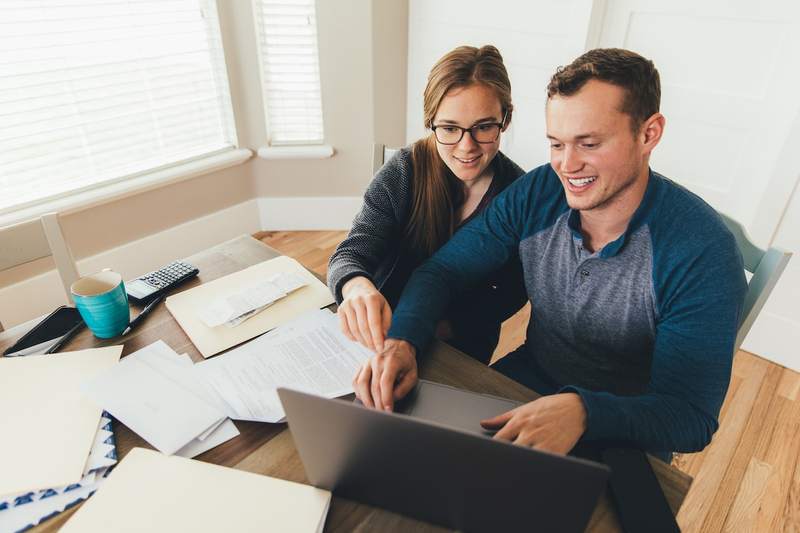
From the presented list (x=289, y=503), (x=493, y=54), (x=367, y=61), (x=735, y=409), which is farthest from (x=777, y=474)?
(x=367, y=61)

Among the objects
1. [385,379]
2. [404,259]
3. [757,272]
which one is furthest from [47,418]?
[757,272]

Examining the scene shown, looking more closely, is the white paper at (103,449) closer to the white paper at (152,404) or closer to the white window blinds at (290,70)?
the white paper at (152,404)

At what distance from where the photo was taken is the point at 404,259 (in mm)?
1383

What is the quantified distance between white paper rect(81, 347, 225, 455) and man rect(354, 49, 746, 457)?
267 millimetres

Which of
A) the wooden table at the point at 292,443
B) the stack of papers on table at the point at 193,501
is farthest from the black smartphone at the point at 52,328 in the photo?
the stack of papers on table at the point at 193,501

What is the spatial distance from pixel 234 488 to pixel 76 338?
0.53 metres

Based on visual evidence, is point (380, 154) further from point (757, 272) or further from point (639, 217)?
point (757, 272)

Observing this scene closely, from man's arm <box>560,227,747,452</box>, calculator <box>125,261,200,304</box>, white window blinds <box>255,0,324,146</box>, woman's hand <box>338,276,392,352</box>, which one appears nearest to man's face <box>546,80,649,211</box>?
man's arm <box>560,227,747,452</box>

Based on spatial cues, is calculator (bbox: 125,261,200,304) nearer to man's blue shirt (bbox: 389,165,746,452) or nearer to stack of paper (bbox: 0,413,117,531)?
stack of paper (bbox: 0,413,117,531)

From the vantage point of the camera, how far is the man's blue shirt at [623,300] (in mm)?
803

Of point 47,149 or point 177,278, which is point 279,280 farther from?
point 47,149

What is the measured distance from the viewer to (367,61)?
9.00ft

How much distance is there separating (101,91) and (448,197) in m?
1.86

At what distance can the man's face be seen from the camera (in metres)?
0.92
